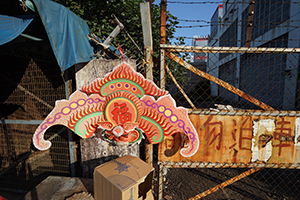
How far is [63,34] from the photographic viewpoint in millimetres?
1931

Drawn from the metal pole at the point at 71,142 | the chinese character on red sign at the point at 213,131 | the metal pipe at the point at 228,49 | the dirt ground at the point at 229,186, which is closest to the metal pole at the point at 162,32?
the metal pipe at the point at 228,49

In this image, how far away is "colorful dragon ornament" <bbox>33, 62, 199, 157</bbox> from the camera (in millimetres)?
1911

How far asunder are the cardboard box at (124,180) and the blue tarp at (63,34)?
141 centimetres

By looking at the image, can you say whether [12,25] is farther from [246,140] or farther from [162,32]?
[246,140]

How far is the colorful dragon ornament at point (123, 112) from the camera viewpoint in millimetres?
1911

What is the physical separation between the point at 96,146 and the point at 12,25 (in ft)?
7.05

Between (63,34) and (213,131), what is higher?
(63,34)

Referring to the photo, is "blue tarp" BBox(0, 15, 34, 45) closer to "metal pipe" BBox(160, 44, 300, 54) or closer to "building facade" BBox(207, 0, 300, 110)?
"metal pipe" BBox(160, 44, 300, 54)

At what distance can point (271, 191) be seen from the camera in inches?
126

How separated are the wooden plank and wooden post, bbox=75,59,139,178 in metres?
0.80

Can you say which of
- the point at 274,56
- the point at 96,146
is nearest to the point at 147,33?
the point at 96,146

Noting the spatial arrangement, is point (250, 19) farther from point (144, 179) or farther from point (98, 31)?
point (98, 31)

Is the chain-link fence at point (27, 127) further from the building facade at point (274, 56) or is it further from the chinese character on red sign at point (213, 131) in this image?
the building facade at point (274, 56)

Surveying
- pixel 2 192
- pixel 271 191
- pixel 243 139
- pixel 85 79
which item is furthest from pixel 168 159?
pixel 2 192
